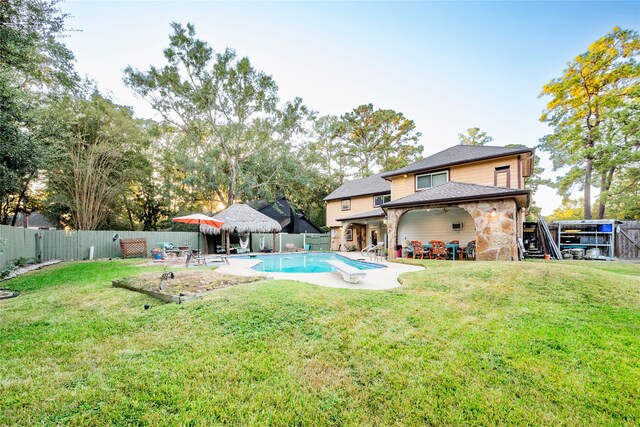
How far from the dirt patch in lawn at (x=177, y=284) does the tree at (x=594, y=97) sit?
23.5m

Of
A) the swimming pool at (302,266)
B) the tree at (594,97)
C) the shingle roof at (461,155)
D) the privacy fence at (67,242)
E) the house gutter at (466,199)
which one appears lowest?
the swimming pool at (302,266)

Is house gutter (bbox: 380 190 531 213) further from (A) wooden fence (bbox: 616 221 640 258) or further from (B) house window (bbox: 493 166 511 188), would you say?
(A) wooden fence (bbox: 616 221 640 258)

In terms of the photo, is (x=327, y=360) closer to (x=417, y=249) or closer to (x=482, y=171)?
(x=417, y=249)

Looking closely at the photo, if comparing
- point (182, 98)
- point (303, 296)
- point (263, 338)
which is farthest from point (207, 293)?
point (182, 98)

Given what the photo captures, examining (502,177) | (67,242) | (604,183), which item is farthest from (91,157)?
A: (604,183)

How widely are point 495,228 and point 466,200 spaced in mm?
1553

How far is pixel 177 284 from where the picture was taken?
6.12 m

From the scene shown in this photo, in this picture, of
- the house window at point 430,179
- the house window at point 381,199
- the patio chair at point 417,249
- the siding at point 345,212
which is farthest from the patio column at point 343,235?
the patio chair at point 417,249

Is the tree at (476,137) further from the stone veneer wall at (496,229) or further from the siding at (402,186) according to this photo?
the stone veneer wall at (496,229)

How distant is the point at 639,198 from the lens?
17.6 meters

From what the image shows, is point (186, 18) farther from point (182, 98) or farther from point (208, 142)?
point (208, 142)

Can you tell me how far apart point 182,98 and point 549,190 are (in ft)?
113

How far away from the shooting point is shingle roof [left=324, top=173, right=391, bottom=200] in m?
20.4

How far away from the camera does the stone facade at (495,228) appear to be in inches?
394
